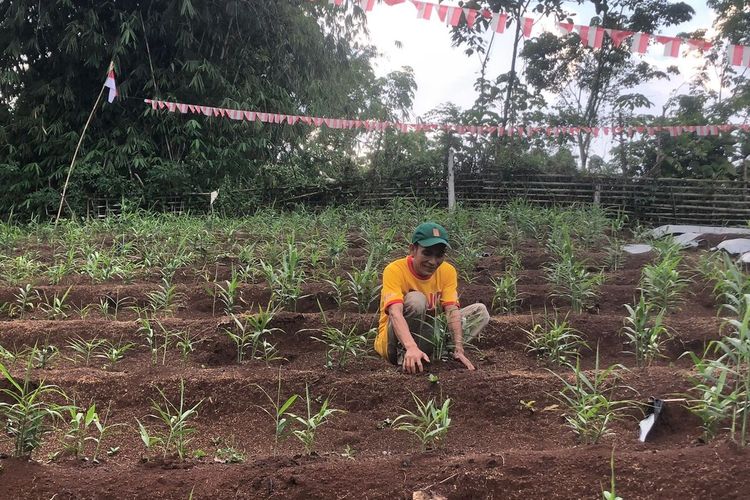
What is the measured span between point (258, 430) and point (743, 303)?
231cm

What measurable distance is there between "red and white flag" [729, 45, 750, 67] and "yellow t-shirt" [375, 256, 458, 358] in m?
3.31

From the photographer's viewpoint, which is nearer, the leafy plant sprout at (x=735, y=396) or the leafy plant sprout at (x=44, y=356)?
the leafy plant sprout at (x=735, y=396)

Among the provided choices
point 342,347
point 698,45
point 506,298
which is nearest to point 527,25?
point 698,45

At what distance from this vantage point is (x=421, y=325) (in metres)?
2.95

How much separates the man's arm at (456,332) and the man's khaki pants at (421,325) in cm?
10

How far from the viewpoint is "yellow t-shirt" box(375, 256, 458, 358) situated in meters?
2.91

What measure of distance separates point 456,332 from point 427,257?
42cm

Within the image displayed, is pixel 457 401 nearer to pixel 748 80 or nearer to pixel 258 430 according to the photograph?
pixel 258 430

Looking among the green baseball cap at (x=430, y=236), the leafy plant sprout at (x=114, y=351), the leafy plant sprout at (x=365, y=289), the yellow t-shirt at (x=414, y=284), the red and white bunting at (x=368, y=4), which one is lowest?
the leafy plant sprout at (x=114, y=351)

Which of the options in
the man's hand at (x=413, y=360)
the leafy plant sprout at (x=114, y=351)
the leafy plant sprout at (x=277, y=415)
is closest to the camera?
the leafy plant sprout at (x=277, y=415)

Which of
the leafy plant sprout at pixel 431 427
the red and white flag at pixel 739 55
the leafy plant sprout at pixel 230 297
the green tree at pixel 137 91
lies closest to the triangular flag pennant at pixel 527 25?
the red and white flag at pixel 739 55

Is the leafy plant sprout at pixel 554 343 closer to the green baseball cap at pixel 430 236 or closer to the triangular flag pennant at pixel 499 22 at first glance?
the green baseball cap at pixel 430 236

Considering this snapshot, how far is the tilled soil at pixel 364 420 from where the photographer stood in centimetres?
172

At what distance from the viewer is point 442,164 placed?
32.7 feet
